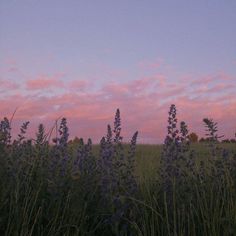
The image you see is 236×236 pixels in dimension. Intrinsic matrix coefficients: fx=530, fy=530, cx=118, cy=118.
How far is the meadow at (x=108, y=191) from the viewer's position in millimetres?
3975

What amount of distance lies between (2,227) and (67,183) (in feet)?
2.56

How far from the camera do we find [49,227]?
4.10 meters

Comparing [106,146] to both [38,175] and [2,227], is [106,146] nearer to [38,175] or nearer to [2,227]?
[38,175]

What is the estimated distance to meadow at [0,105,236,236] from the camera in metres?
3.97

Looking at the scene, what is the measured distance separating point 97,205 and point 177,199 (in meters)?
0.68

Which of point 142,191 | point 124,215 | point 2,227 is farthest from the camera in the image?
point 142,191

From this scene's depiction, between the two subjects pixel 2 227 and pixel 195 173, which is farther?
pixel 195 173

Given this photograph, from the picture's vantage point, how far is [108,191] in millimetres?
4391

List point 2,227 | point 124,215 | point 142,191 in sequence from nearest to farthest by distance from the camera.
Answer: point 2,227
point 124,215
point 142,191

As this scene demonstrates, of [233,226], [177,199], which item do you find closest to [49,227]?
[177,199]

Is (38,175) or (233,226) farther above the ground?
(38,175)

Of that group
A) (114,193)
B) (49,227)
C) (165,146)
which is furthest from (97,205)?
(165,146)

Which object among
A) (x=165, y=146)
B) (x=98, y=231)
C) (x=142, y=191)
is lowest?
(x=98, y=231)

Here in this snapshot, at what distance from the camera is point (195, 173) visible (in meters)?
4.80
